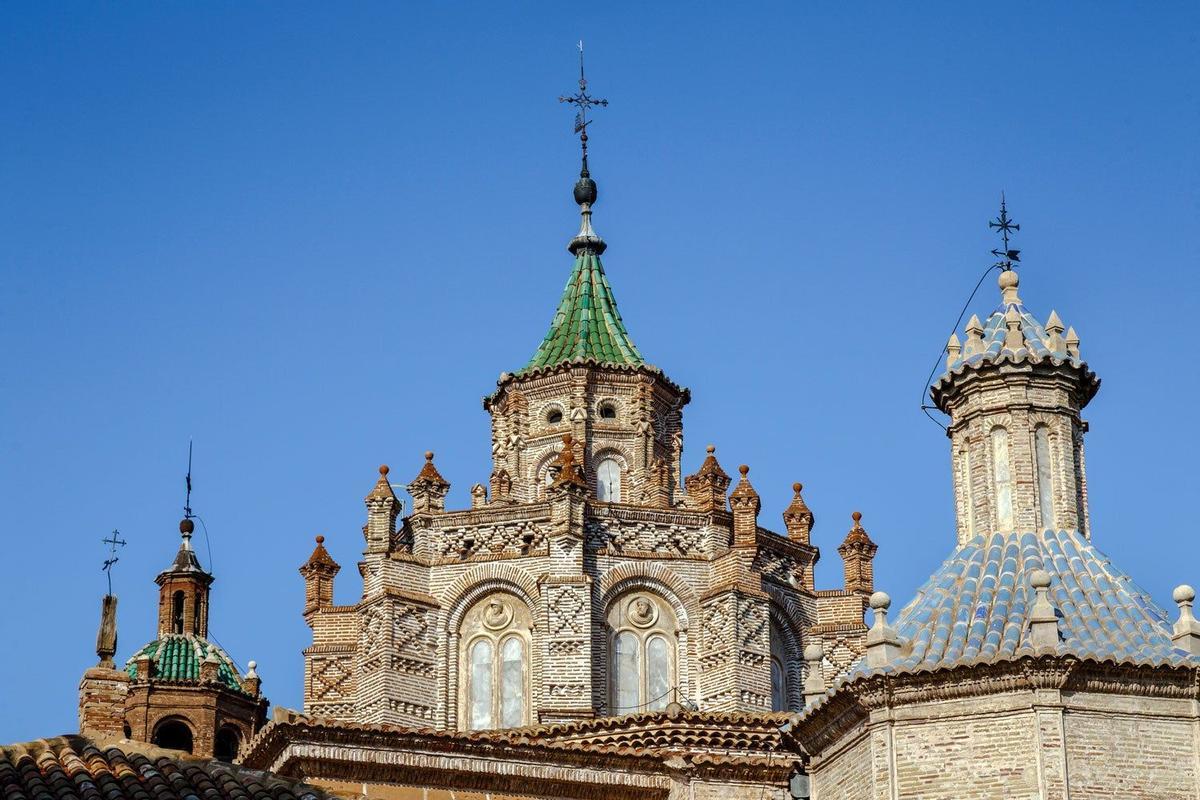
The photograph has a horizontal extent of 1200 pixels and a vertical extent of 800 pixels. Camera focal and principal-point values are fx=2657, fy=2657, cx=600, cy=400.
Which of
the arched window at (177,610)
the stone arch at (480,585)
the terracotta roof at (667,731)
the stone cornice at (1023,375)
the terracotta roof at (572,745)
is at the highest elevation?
the arched window at (177,610)

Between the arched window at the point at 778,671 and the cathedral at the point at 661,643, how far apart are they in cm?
10

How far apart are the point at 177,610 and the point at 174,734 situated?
4.66 m

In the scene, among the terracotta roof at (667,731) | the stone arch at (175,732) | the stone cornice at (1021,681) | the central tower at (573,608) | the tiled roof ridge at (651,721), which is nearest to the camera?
the stone cornice at (1021,681)

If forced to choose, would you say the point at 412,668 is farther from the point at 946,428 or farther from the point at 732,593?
the point at 946,428

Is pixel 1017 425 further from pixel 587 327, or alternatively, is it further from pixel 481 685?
pixel 587 327

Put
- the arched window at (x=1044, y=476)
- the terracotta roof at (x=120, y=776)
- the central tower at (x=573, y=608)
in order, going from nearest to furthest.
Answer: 1. the terracotta roof at (x=120, y=776)
2. the arched window at (x=1044, y=476)
3. the central tower at (x=573, y=608)

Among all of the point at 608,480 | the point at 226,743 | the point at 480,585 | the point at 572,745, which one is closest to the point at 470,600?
the point at 480,585

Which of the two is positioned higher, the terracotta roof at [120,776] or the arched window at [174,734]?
the arched window at [174,734]

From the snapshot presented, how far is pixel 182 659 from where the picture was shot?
60500 mm

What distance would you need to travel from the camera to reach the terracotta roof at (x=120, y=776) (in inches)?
1181

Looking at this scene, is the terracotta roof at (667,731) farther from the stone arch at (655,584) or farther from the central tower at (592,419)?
the central tower at (592,419)

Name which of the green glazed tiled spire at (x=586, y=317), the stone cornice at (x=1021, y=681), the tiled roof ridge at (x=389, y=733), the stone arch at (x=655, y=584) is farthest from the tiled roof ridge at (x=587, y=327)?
the stone cornice at (x=1021, y=681)

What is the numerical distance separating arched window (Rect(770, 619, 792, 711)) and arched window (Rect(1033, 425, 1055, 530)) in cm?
1520

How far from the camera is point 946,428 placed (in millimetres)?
37562
